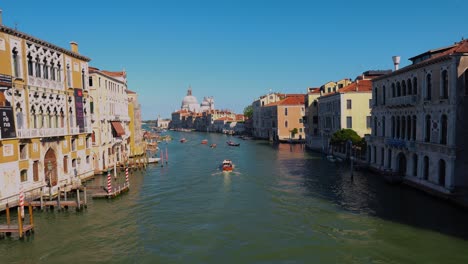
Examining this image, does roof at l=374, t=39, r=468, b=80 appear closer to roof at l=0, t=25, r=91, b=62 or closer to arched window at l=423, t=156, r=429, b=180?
arched window at l=423, t=156, r=429, b=180

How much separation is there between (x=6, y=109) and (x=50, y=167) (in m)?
5.37

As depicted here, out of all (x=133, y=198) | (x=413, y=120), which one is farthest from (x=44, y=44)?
(x=413, y=120)

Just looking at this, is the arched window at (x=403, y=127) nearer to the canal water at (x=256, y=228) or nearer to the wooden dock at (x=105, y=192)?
the canal water at (x=256, y=228)

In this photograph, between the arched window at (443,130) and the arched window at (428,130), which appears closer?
the arched window at (443,130)

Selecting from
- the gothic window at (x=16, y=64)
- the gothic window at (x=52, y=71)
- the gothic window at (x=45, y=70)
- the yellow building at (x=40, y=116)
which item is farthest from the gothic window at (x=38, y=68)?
the gothic window at (x=16, y=64)

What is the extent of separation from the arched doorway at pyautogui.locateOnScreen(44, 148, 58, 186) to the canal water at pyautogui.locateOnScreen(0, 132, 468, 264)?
3.51 metres

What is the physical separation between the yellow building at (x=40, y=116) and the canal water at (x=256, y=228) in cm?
340

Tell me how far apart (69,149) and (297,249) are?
19267mm

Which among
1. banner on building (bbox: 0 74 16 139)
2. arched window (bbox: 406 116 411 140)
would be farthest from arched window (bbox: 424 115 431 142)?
banner on building (bbox: 0 74 16 139)

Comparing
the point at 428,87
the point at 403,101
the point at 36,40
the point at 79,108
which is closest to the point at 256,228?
the point at 428,87

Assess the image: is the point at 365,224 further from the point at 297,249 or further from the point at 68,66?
the point at 68,66

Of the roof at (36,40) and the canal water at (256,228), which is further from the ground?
the roof at (36,40)

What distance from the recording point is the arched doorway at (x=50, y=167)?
2367 centimetres

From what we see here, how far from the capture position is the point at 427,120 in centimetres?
2303
